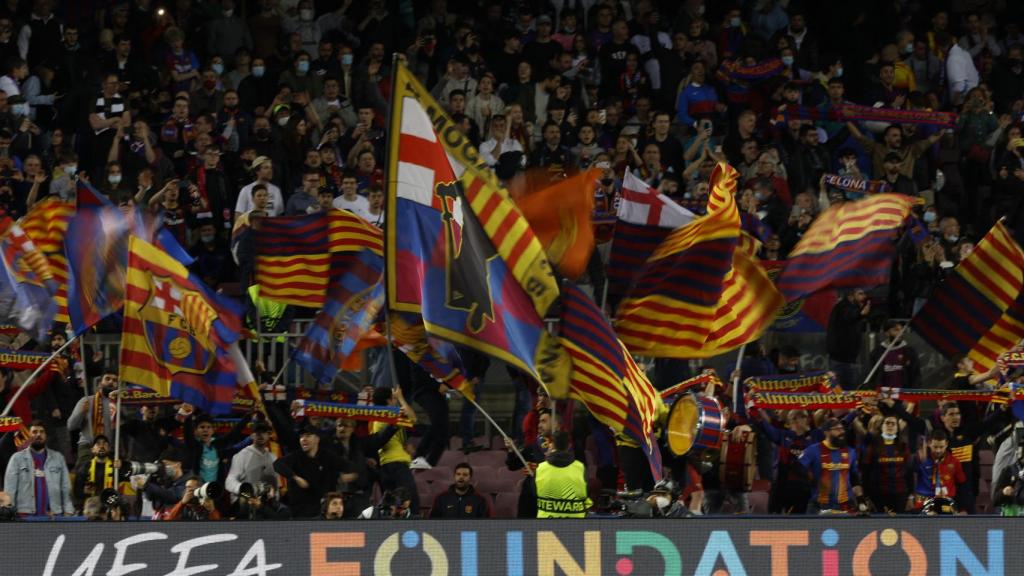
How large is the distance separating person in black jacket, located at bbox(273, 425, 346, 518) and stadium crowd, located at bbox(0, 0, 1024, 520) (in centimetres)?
2

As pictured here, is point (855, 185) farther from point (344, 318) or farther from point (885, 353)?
point (344, 318)

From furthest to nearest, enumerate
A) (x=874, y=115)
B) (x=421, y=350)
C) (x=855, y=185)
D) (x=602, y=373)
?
(x=874, y=115)
(x=855, y=185)
(x=421, y=350)
(x=602, y=373)

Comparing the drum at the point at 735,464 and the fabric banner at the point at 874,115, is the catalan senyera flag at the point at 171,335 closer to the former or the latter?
the drum at the point at 735,464

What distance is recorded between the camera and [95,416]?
20.7 metres

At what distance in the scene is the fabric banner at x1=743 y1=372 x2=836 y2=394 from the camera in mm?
20844

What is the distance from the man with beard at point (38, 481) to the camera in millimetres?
19656

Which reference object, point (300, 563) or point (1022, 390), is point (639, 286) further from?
point (300, 563)

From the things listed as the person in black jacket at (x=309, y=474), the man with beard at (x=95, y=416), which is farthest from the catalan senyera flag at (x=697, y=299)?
the man with beard at (x=95, y=416)

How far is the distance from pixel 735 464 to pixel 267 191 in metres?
6.02

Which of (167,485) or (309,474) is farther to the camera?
(167,485)

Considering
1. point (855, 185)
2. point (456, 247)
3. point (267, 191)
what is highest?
point (855, 185)

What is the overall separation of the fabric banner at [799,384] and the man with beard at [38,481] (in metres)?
6.11

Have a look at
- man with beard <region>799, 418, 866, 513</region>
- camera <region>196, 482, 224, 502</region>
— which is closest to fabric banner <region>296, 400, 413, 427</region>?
camera <region>196, 482, 224, 502</region>

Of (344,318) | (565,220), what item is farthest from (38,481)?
(565,220)
